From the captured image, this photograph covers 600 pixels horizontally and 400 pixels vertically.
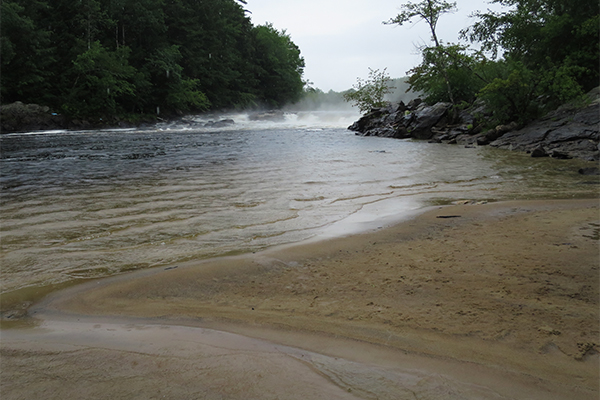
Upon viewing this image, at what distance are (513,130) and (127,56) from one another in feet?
107

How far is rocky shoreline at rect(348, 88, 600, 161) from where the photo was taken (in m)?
11.1

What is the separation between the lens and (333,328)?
2.12m

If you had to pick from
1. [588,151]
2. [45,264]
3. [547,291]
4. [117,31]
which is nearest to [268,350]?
[547,291]

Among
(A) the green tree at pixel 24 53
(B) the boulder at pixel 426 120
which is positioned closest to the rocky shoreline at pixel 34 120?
(A) the green tree at pixel 24 53

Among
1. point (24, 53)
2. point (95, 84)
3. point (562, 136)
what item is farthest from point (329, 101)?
point (562, 136)

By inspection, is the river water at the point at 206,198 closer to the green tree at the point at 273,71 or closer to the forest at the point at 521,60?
the forest at the point at 521,60

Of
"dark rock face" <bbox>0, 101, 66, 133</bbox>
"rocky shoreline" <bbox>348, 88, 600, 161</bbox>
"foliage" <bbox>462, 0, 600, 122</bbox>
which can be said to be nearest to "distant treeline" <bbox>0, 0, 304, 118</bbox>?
"dark rock face" <bbox>0, 101, 66, 133</bbox>

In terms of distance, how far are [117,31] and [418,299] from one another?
43902mm

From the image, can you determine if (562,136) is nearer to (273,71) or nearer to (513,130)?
(513,130)

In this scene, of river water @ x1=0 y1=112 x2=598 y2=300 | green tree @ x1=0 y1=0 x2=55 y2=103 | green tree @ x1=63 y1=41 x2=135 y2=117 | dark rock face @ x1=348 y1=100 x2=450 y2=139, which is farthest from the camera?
green tree @ x1=63 y1=41 x2=135 y2=117

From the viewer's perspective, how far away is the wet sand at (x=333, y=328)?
5.31ft

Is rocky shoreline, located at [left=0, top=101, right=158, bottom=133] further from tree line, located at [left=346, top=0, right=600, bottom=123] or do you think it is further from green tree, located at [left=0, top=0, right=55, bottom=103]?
tree line, located at [left=346, top=0, right=600, bottom=123]

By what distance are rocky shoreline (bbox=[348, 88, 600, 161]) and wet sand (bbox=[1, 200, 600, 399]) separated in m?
9.29

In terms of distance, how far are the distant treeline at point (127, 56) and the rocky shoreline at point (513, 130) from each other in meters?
23.0
